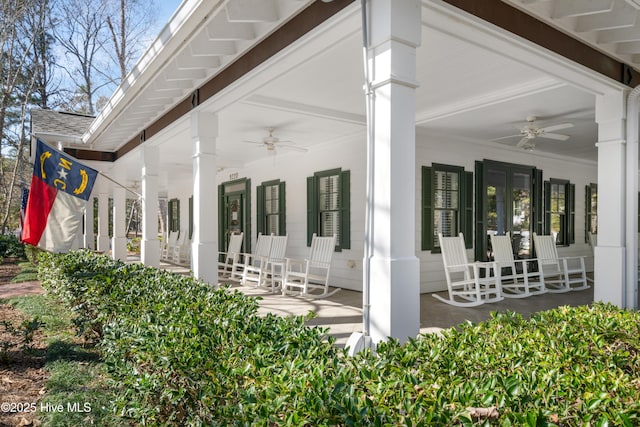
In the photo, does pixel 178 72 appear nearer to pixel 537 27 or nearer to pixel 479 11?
pixel 479 11

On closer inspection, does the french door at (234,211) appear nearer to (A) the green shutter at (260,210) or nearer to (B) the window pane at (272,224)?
(A) the green shutter at (260,210)

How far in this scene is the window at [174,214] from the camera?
46.1 feet

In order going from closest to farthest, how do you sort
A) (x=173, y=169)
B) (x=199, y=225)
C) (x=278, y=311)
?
(x=199, y=225)
(x=278, y=311)
(x=173, y=169)

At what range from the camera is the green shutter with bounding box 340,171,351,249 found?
700 cm

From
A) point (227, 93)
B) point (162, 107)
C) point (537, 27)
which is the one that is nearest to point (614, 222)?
point (537, 27)

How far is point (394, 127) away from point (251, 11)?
1545 millimetres

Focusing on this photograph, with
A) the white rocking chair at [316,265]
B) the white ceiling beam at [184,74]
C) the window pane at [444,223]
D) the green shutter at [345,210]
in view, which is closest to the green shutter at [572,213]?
the window pane at [444,223]

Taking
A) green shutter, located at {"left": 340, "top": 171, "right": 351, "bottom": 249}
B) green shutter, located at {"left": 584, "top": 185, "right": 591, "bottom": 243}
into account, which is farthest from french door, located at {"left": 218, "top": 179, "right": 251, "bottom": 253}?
green shutter, located at {"left": 584, "top": 185, "right": 591, "bottom": 243}

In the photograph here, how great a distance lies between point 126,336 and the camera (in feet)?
7.18

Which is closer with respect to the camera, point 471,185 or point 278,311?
point 278,311

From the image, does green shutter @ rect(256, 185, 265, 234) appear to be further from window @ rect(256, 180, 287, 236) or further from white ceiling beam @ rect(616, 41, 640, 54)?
white ceiling beam @ rect(616, 41, 640, 54)

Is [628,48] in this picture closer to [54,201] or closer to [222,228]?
[54,201]

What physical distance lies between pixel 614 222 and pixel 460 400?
149 inches

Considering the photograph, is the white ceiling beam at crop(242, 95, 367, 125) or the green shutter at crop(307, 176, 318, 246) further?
the green shutter at crop(307, 176, 318, 246)
